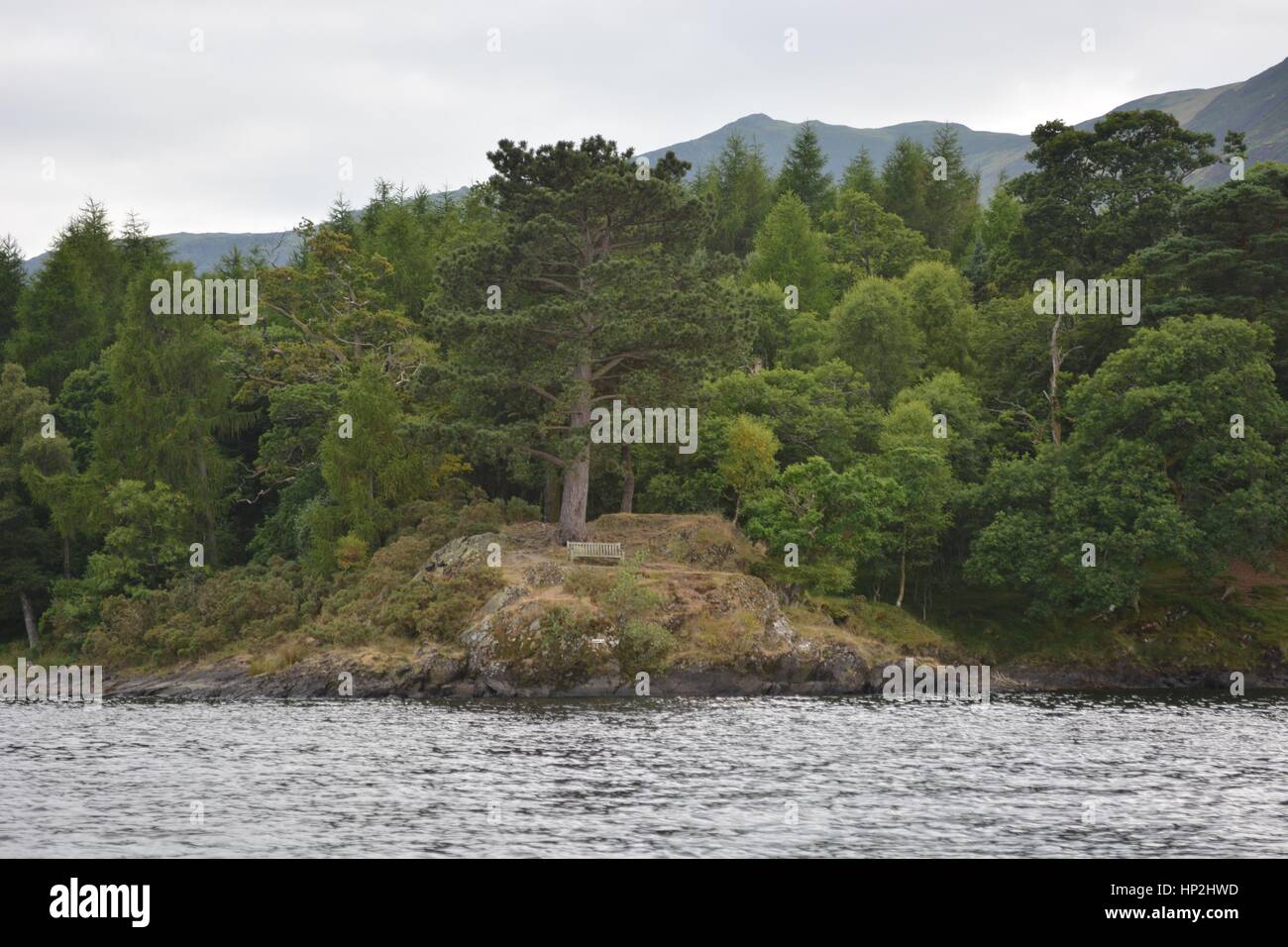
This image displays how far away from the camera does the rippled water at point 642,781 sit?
24.8m

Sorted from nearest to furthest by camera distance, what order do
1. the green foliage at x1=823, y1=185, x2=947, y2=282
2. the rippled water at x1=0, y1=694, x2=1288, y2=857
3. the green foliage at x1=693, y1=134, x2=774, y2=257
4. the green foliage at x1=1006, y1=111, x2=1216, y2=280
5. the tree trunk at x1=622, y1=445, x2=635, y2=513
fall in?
the rippled water at x1=0, y1=694, x2=1288, y2=857 → the tree trunk at x1=622, y1=445, x2=635, y2=513 → the green foliage at x1=1006, y1=111, x2=1216, y2=280 → the green foliage at x1=823, y1=185, x2=947, y2=282 → the green foliage at x1=693, y1=134, x2=774, y2=257

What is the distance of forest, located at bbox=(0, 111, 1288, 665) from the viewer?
59.8 meters

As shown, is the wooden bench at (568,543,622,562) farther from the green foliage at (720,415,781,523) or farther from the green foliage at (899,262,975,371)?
the green foliage at (899,262,975,371)

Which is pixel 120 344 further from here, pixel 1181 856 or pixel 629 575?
pixel 1181 856

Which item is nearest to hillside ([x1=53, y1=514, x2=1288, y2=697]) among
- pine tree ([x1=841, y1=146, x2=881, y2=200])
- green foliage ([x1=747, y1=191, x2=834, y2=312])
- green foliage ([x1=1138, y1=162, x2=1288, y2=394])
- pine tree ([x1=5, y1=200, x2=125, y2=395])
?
green foliage ([x1=1138, y1=162, x2=1288, y2=394])

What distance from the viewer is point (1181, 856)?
77.0 ft

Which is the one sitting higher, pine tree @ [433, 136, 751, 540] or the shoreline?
pine tree @ [433, 136, 751, 540]

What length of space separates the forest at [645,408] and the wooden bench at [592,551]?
117 inches

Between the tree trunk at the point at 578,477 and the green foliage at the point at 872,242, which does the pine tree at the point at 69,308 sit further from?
the green foliage at the point at 872,242

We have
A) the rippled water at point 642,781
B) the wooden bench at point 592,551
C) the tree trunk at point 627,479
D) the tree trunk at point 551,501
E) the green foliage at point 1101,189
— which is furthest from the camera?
the green foliage at point 1101,189

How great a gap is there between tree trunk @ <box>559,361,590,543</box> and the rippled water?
545 inches

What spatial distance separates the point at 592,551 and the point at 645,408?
849cm

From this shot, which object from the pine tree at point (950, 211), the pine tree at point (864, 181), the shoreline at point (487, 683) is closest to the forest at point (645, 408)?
the shoreline at point (487, 683)

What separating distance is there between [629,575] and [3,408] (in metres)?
41.8
